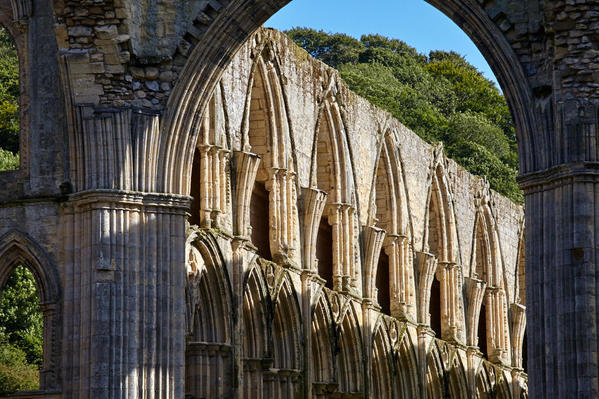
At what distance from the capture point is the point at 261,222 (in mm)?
30391

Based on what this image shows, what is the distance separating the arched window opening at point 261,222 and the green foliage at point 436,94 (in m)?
28.4

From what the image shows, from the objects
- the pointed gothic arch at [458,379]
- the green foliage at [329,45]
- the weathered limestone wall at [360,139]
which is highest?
the green foliage at [329,45]

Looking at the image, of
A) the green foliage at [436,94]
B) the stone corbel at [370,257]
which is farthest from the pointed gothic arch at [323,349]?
the green foliage at [436,94]

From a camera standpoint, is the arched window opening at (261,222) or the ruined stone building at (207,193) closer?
the ruined stone building at (207,193)

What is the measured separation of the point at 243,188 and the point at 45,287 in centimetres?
631

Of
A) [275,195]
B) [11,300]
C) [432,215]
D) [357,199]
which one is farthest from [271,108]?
[11,300]

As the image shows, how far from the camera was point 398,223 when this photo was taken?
1415 inches

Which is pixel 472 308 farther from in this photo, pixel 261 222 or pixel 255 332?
pixel 255 332

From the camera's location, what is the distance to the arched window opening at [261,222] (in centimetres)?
3031

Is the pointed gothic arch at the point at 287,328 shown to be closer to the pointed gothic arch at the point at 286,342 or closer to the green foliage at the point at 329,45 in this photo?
the pointed gothic arch at the point at 286,342

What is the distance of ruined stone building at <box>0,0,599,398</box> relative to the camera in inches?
810

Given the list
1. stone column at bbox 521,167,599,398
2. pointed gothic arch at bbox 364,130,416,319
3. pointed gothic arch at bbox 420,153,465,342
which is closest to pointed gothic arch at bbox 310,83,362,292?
pointed gothic arch at bbox 364,130,416,319

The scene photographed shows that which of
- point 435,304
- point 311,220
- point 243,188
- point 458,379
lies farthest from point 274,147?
point 435,304

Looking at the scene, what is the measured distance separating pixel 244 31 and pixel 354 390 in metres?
11.6
